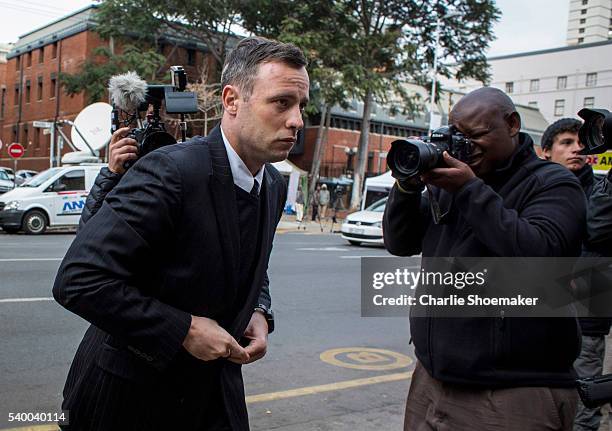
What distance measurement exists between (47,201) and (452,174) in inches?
625

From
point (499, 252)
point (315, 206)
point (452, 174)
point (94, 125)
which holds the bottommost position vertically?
point (315, 206)

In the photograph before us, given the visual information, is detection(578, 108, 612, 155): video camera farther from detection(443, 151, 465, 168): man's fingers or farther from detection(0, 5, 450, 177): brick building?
detection(0, 5, 450, 177): brick building

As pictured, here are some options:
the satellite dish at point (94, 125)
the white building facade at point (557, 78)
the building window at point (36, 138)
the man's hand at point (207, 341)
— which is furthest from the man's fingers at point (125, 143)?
the white building facade at point (557, 78)

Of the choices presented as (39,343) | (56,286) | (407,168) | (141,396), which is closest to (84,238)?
(56,286)

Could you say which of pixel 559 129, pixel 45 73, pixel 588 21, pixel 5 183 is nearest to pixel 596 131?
pixel 559 129

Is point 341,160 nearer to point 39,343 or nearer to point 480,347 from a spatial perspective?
point 39,343

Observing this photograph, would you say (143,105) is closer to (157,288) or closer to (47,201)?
(157,288)

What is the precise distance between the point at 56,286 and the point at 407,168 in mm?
1180

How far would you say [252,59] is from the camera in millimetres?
1897

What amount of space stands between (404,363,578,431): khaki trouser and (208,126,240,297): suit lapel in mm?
924

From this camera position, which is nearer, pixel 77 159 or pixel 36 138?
pixel 77 159

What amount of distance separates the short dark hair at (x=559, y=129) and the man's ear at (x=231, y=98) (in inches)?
94.8

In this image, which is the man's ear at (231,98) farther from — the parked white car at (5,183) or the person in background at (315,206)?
the person in background at (315,206)

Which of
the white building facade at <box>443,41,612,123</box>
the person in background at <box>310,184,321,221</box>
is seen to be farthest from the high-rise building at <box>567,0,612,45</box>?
the person in background at <box>310,184,321,221</box>
